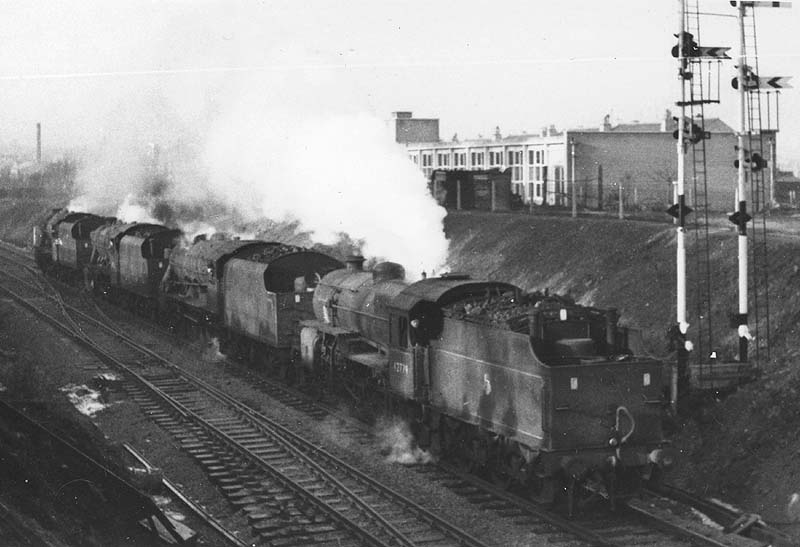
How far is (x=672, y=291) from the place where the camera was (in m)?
22.4

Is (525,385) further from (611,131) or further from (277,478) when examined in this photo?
(611,131)

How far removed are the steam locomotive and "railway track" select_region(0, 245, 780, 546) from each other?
43 centimetres

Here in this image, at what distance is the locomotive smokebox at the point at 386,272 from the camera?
61.2ft

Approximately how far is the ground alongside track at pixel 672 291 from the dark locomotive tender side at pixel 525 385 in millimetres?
1531

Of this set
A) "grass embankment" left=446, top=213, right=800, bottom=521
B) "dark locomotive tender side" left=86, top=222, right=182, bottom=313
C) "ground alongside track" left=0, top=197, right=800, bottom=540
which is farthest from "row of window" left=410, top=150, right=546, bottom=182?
"dark locomotive tender side" left=86, top=222, right=182, bottom=313

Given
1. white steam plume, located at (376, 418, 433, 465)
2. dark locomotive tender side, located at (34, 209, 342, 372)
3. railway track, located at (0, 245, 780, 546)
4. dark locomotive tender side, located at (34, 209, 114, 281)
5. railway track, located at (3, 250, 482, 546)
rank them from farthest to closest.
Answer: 1. dark locomotive tender side, located at (34, 209, 114, 281)
2. dark locomotive tender side, located at (34, 209, 342, 372)
3. white steam plume, located at (376, 418, 433, 465)
4. railway track, located at (3, 250, 482, 546)
5. railway track, located at (0, 245, 780, 546)

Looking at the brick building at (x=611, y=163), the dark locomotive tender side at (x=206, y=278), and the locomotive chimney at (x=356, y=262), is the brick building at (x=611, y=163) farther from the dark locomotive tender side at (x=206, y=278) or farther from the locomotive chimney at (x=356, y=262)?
the locomotive chimney at (x=356, y=262)

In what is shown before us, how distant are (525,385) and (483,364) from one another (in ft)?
3.76

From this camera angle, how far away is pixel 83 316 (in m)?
34.0

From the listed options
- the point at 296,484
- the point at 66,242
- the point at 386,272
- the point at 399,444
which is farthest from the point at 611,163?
the point at 296,484

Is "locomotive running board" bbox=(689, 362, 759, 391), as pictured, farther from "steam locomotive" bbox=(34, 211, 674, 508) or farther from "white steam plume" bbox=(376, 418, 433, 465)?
"white steam plume" bbox=(376, 418, 433, 465)

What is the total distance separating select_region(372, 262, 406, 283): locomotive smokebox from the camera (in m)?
18.6

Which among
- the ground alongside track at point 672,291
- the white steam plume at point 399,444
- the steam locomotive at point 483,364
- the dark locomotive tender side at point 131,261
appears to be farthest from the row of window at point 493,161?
the white steam plume at point 399,444

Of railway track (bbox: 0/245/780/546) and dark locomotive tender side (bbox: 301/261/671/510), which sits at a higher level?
dark locomotive tender side (bbox: 301/261/671/510)
